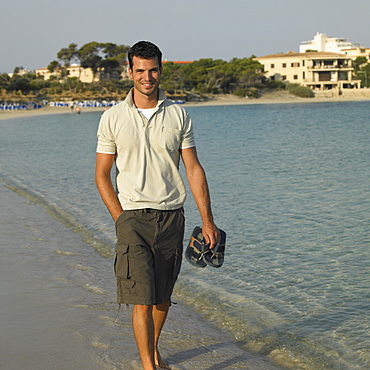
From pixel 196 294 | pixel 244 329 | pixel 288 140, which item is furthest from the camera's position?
pixel 288 140

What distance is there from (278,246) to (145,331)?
476cm

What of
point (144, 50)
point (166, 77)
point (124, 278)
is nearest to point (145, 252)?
point (124, 278)

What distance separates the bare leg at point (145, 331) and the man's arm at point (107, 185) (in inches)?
21.6

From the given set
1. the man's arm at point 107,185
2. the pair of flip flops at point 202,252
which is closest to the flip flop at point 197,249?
the pair of flip flops at point 202,252

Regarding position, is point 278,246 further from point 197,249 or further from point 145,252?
point 145,252

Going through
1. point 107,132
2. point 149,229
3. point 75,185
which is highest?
point 107,132

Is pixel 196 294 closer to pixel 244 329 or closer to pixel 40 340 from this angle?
pixel 244 329

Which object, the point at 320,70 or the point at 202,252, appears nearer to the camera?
the point at 202,252

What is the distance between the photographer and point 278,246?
785 centimetres

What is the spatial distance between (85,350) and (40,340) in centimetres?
37

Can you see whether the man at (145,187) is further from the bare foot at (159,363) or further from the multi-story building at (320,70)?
the multi-story building at (320,70)

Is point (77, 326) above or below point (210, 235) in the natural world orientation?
below

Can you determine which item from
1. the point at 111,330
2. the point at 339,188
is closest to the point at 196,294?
the point at 111,330

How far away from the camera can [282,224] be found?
9.18 m
